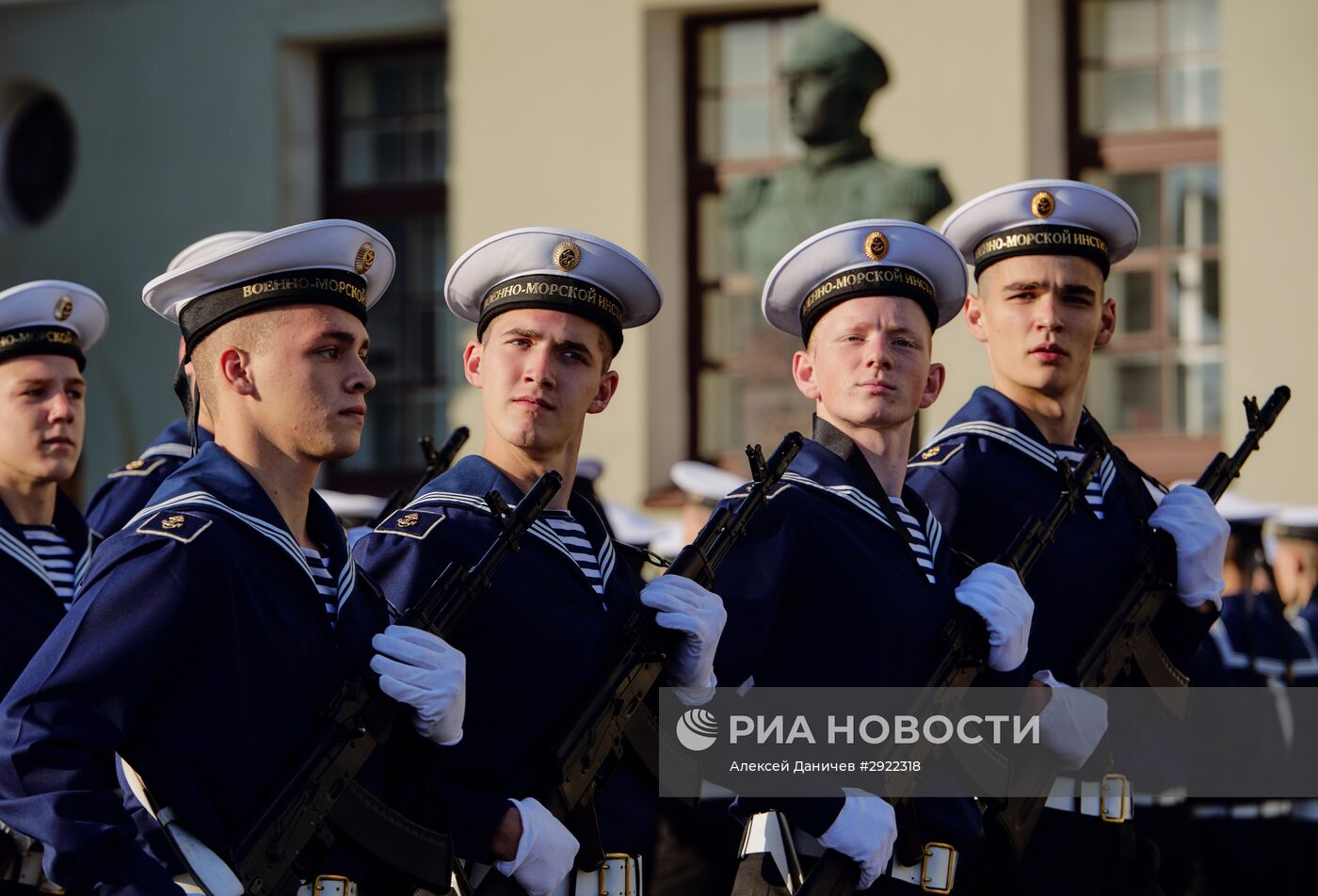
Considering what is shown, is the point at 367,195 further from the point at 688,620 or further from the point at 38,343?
the point at 688,620

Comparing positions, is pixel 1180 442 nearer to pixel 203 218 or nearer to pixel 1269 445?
pixel 1269 445

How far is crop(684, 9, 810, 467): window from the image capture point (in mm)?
12969

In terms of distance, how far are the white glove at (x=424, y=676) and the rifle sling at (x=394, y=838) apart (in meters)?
0.17

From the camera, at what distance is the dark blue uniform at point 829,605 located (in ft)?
15.5

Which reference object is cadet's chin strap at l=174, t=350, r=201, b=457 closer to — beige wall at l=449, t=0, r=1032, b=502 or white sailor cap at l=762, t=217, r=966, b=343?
white sailor cap at l=762, t=217, r=966, b=343

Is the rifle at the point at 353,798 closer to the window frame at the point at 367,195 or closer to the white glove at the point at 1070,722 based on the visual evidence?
the white glove at the point at 1070,722

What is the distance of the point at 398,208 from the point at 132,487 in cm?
798

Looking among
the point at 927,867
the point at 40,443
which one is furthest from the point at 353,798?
the point at 40,443

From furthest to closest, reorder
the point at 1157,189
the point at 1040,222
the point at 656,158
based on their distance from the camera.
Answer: the point at 656,158 → the point at 1157,189 → the point at 1040,222

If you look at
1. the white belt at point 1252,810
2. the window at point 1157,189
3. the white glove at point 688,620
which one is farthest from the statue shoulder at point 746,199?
the white glove at point 688,620

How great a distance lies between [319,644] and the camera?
12.7ft

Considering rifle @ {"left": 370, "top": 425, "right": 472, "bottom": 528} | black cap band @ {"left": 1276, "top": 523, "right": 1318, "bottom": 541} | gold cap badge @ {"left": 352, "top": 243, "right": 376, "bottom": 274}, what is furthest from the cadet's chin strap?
black cap band @ {"left": 1276, "top": 523, "right": 1318, "bottom": 541}

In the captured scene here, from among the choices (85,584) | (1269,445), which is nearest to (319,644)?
(85,584)

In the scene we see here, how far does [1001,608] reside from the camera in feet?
15.9
